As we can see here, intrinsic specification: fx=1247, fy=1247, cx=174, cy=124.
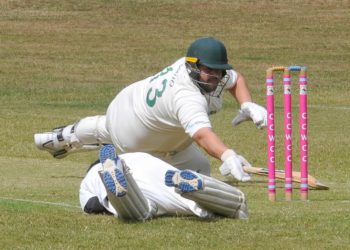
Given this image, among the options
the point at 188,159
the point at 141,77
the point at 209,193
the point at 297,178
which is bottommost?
the point at 141,77

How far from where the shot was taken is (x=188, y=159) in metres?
9.77

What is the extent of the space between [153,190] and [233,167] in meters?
0.67

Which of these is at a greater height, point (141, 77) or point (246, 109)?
point (246, 109)

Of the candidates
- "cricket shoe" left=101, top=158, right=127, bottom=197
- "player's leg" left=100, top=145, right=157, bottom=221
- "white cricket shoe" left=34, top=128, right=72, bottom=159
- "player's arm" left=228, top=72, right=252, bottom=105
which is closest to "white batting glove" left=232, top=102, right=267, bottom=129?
"player's arm" left=228, top=72, right=252, bottom=105

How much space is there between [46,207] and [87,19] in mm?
24958

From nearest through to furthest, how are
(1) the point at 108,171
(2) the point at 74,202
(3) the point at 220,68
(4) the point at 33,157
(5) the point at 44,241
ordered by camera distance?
(5) the point at 44,241, (1) the point at 108,171, (3) the point at 220,68, (2) the point at 74,202, (4) the point at 33,157

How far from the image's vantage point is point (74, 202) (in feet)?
31.3

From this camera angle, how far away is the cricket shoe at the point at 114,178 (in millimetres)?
7680

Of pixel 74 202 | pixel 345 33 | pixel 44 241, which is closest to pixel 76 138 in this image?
pixel 74 202

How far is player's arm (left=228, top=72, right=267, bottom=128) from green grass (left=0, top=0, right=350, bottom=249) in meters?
0.65

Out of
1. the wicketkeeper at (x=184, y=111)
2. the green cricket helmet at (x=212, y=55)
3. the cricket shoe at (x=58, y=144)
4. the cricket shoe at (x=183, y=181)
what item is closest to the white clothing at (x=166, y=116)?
the wicketkeeper at (x=184, y=111)

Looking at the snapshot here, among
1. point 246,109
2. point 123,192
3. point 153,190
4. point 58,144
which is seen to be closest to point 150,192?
point 153,190

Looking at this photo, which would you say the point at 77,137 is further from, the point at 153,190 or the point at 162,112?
the point at 153,190

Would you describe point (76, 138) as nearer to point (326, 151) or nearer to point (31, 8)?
point (326, 151)
